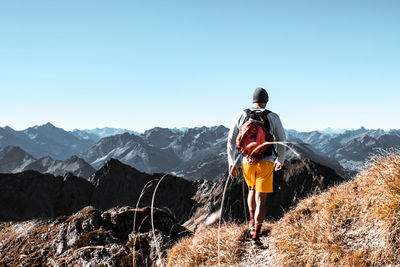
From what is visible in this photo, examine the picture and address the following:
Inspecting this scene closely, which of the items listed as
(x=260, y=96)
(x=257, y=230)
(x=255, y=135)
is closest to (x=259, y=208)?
→ (x=257, y=230)

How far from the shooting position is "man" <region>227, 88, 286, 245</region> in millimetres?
5399

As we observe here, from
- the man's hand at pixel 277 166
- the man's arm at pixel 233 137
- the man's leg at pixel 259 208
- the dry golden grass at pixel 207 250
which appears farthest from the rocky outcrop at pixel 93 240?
the man's hand at pixel 277 166

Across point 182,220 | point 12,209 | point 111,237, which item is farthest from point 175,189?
point 111,237

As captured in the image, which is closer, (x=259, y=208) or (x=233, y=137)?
(x=259, y=208)

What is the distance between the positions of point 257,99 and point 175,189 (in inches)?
7677

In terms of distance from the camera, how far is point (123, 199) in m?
187

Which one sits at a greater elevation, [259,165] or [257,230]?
[259,165]

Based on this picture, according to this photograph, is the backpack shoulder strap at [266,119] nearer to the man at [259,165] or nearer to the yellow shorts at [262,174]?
the man at [259,165]

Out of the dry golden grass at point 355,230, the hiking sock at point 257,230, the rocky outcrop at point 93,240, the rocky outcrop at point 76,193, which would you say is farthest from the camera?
the rocky outcrop at point 76,193

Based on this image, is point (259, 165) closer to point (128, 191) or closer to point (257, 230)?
point (257, 230)

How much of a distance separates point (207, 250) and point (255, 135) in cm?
251

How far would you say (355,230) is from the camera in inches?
189

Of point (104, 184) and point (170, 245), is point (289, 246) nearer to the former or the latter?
point (170, 245)

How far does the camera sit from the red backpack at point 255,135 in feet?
16.9
